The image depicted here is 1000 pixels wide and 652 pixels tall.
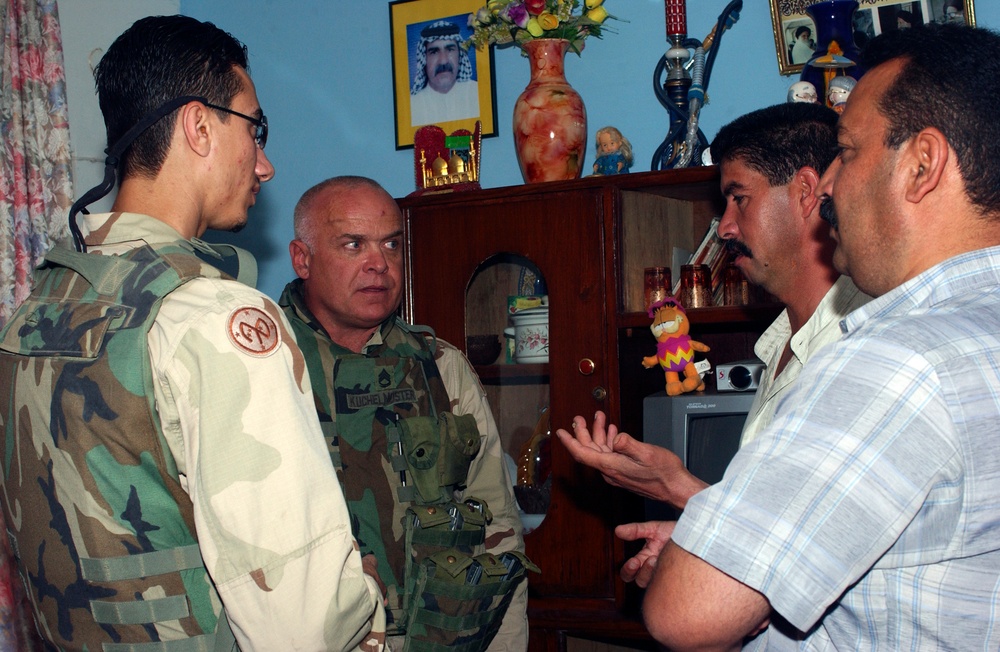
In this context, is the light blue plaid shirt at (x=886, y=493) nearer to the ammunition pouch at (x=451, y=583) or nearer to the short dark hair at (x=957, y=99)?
the short dark hair at (x=957, y=99)

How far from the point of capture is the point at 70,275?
1169mm

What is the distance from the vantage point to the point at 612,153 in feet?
7.89

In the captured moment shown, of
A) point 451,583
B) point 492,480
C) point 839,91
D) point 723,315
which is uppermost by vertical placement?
point 839,91

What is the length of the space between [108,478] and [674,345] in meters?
1.37

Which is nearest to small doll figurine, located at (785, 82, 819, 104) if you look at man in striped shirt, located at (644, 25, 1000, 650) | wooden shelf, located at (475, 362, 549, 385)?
wooden shelf, located at (475, 362, 549, 385)

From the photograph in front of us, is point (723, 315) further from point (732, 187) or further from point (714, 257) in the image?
point (732, 187)

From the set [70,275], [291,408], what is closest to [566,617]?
[291,408]

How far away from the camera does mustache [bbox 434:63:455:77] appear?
2.80m

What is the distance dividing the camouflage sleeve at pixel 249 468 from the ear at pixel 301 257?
1215 mm

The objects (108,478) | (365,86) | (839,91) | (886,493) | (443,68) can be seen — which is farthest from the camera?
(365,86)

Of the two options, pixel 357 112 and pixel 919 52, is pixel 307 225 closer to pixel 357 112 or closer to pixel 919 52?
pixel 357 112

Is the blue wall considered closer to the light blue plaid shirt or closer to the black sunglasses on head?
the black sunglasses on head

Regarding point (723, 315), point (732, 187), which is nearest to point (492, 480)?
point (723, 315)

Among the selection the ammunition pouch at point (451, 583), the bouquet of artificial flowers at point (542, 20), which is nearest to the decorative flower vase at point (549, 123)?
the bouquet of artificial flowers at point (542, 20)
